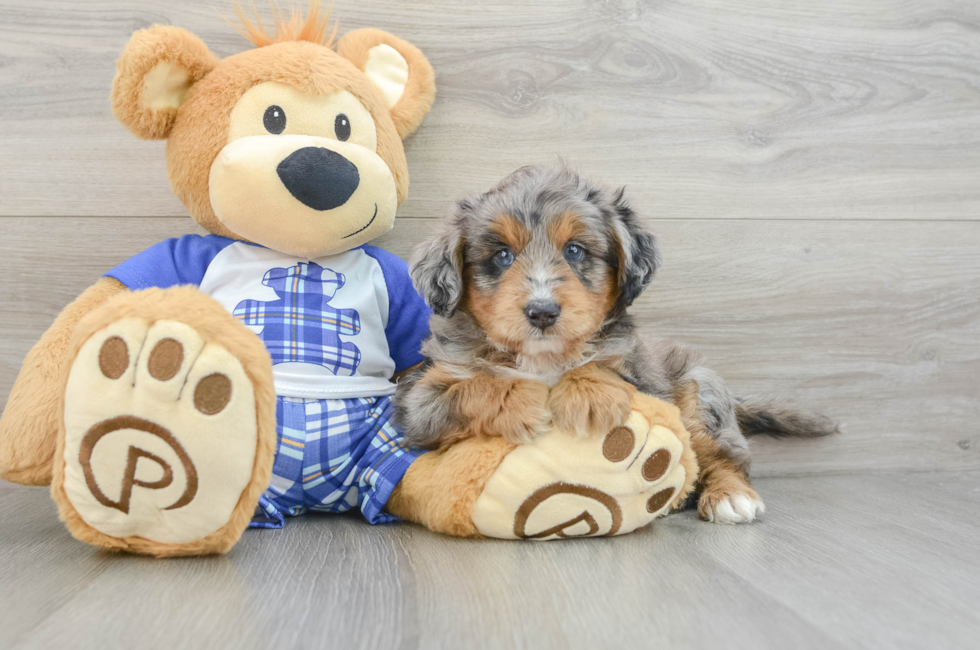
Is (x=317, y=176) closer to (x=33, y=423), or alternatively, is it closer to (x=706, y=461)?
(x=33, y=423)

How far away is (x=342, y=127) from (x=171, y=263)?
2.05 ft

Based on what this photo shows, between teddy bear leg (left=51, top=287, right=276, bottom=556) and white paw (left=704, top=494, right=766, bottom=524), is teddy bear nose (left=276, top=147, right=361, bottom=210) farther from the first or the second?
white paw (left=704, top=494, right=766, bottom=524)

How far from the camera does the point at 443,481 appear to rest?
5.58 ft

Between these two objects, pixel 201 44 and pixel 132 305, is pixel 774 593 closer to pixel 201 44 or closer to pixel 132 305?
pixel 132 305

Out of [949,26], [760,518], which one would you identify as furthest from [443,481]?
[949,26]

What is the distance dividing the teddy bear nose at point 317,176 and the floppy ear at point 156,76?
40cm

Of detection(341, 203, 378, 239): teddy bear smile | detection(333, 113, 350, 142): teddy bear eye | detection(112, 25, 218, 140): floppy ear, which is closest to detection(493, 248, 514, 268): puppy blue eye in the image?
detection(341, 203, 378, 239): teddy bear smile

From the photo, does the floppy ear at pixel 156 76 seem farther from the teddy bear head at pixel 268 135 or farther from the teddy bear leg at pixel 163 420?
the teddy bear leg at pixel 163 420

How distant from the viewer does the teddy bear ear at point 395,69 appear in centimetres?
211

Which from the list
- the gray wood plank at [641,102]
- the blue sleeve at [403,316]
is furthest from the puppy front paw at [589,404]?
the gray wood plank at [641,102]

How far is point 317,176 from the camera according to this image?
5.87 ft

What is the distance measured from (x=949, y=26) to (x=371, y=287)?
234 cm

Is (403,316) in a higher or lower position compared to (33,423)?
higher

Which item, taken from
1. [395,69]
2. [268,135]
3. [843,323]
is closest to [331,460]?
[268,135]
